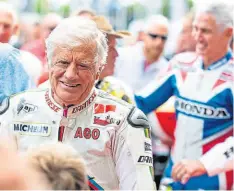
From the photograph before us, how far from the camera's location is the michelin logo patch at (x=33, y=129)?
435 centimetres

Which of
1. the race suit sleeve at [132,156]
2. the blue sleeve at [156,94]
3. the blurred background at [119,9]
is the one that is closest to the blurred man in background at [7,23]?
the blue sleeve at [156,94]

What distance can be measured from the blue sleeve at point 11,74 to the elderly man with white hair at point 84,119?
1.78ft

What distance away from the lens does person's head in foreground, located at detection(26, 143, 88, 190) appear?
2.98 metres

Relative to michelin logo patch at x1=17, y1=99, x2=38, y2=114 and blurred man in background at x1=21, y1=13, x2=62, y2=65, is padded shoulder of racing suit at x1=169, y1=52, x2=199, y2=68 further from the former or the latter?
michelin logo patch at x1=17, y1=99, x2=38, y2=114

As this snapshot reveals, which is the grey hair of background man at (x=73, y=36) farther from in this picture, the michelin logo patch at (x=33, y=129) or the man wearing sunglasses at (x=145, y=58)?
the man wearing sunglasses at (x=145, y=58)

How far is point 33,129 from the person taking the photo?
172 inches

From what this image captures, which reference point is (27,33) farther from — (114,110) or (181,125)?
(114,110)

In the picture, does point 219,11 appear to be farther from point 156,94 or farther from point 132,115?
point 132,115

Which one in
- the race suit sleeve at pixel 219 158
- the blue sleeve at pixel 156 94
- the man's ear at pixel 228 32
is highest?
the man's ear at pixel 228 32

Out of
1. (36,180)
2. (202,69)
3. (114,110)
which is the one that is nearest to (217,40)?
(202,69)

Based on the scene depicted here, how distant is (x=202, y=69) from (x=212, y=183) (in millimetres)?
810

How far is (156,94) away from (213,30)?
612 mm

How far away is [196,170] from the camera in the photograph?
6.01 metres

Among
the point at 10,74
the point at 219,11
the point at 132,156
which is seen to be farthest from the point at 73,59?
the point at 219,11
